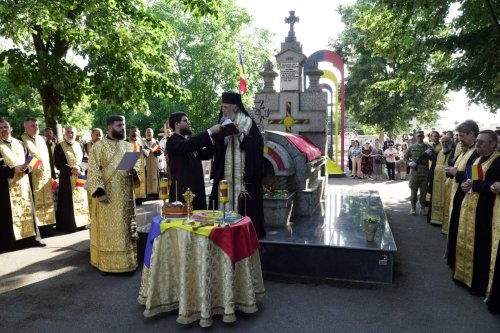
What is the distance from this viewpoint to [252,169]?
571 cm

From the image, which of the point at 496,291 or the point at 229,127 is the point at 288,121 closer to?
the point at 229,127

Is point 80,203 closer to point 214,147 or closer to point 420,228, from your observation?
point 214,147

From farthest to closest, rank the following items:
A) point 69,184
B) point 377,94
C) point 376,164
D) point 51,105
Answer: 1. point 377,94
2. point 376,164
3. point 51,105
4. point 69,184

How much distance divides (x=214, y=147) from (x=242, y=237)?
188 centimetres

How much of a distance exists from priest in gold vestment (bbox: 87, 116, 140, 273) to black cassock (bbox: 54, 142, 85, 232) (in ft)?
10.7

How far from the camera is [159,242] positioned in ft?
14.3

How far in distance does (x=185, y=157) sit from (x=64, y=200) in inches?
179

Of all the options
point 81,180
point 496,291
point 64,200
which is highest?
point 81,180

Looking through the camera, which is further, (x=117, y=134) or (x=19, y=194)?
(x=19, y=194)

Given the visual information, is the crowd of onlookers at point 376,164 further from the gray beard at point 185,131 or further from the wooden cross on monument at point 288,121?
the gray beard at point 185,131

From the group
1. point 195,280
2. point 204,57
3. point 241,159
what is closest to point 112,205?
point 241,159

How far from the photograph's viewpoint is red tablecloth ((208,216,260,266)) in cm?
418

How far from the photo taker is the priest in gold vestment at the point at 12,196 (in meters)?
7.16

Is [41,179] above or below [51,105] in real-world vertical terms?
below
